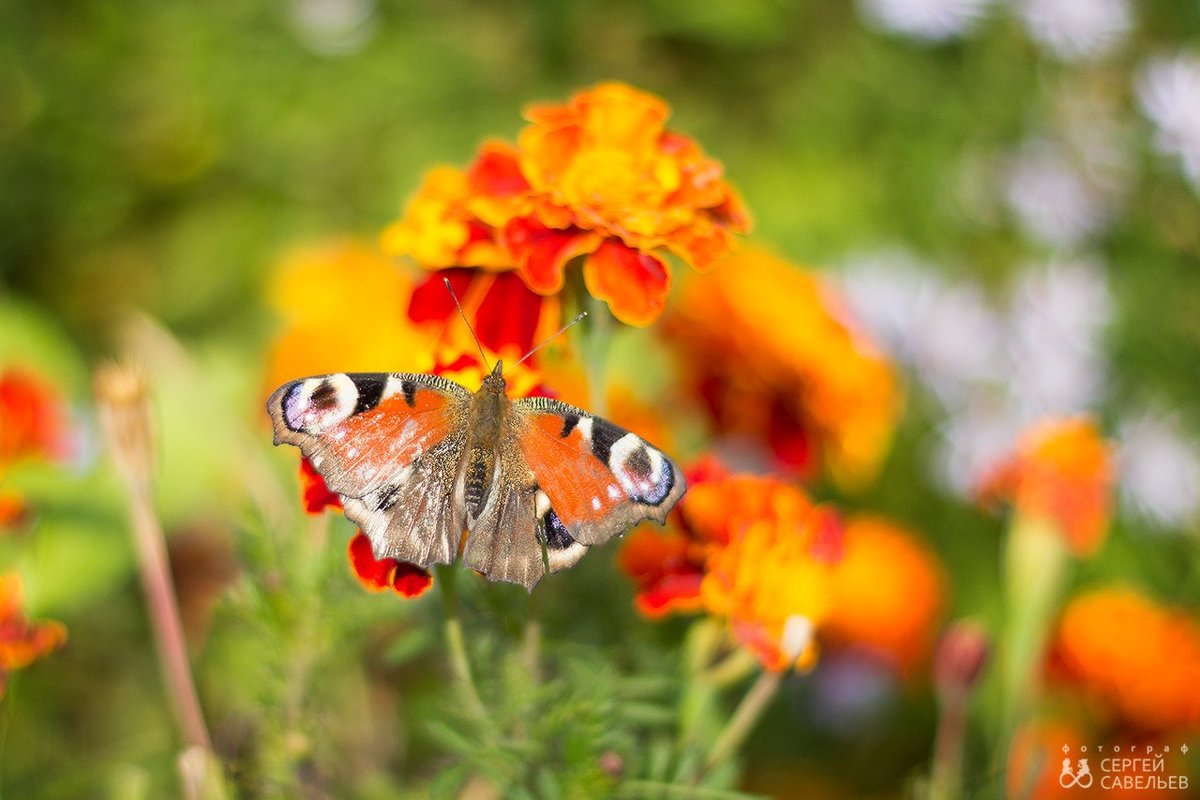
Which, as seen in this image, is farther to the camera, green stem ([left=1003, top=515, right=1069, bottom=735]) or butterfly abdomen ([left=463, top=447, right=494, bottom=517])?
green stem ([left=1003, top=515, right=1069, bottom=735])

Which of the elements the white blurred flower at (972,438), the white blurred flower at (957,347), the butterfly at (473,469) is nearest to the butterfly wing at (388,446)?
the butterfly at (473,469)

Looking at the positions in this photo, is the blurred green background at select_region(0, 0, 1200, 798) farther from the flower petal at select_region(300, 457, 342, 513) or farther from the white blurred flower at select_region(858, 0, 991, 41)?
the flower petal at select_region(300, 457, 342, 513)

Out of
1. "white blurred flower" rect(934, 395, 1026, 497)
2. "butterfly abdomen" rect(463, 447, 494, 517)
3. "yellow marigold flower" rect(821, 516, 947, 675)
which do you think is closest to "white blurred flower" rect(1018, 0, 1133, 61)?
"white blurred flower" rect(934, 395, 1026, 497)

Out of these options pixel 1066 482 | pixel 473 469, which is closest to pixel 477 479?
pixel 473 469

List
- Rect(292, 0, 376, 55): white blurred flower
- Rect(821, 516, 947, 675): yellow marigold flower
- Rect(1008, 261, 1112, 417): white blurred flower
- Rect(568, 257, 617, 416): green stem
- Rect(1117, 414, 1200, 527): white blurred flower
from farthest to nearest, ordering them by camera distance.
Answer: Rect(292, 0, 376, 55): white blurred flower, Rect(1008, 261, 1112, 417): white blurred flower, Rect(1117, 414, 1200, 527): white blurred flower, Rect(821, 516, 947, 675): yellow marigold flower, Rect(568, 257, 617, 416): green stem

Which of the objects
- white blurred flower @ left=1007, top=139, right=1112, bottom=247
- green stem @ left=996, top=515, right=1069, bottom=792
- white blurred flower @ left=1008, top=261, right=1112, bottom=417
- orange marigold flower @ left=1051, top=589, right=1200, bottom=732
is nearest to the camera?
green stem @ left=996, top=515, right=1069, bottom=792

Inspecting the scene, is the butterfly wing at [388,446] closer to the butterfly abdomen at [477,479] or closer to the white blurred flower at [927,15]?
the butterfly abdomen at [477,479]
